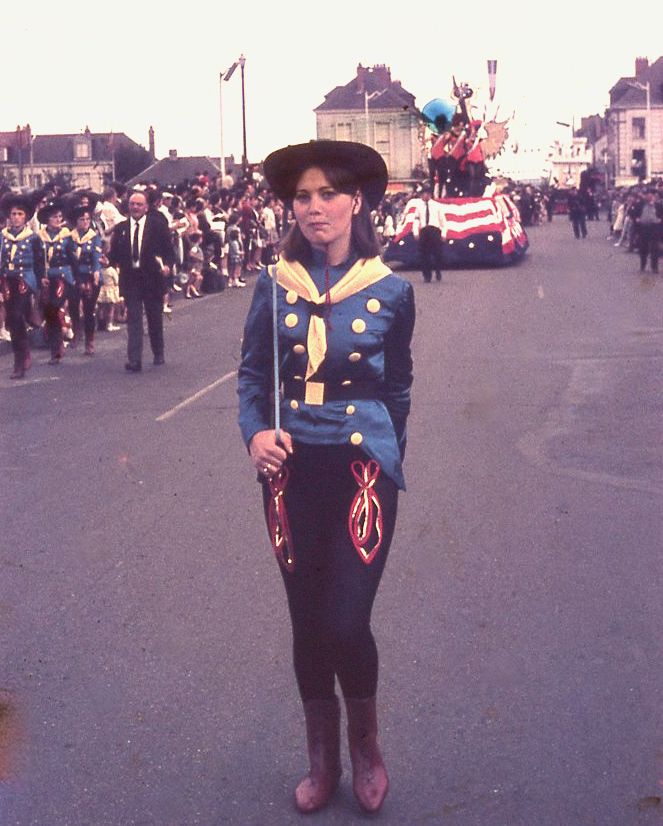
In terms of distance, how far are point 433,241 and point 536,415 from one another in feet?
61.2

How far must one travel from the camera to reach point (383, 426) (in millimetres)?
4477

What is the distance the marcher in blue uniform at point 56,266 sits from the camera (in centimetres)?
1755

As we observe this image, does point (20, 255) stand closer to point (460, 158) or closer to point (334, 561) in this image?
point (334, 561)

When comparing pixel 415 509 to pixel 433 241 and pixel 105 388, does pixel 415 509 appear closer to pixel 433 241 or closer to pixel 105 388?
pixel 105 388

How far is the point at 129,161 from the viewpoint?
13388 cm

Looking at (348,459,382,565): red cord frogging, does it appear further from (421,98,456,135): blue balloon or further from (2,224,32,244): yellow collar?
(421,98,456,135): blue balloon

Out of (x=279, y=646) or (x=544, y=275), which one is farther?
(x=544, y=275)

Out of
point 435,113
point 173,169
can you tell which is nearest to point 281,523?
point 435,113

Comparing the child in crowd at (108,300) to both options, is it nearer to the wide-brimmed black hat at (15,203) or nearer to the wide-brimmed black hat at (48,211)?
the wide-brimmed black hat at (48,211)

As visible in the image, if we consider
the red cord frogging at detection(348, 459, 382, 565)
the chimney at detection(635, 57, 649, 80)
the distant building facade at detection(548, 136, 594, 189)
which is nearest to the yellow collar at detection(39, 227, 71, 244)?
the red cord frogging at detection(348, 459, 382, 565)

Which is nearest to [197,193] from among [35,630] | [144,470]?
[144,470]

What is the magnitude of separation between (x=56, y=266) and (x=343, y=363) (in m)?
13.7

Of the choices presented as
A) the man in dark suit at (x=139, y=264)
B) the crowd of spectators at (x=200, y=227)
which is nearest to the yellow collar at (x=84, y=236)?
the crowd of spectators at (x=200, y=227)

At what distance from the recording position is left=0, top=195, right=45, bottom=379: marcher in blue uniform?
1638 centimetres
